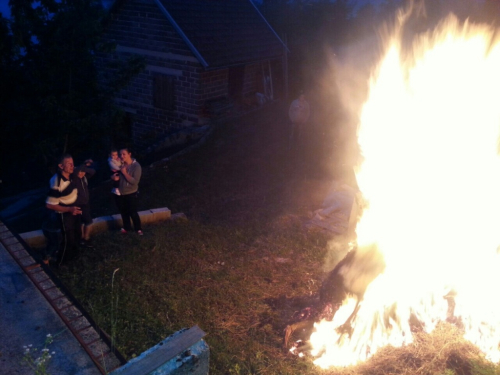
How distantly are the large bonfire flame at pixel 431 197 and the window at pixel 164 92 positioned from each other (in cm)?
1013

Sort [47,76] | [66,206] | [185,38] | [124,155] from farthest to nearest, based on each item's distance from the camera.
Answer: [185,38], [47,76], [124,155], [66,206]

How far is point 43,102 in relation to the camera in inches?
381

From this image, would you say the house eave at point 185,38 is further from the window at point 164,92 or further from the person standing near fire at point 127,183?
the person standing near fire at point 127,183

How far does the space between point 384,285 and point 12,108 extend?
10.0m

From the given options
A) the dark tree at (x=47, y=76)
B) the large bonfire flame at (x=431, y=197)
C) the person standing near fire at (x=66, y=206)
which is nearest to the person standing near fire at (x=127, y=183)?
the person standing near fire at (x=66, y=206)

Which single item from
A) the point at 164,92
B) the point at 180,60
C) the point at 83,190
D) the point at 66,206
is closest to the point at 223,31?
the point at 180,60

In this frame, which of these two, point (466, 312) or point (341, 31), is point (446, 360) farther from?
point (341, 31)

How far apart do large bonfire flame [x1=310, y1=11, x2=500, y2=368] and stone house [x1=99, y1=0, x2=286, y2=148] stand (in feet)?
30.3

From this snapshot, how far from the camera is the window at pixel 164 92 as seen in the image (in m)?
15.9

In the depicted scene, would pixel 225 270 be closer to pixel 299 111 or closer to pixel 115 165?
pixel 115 165

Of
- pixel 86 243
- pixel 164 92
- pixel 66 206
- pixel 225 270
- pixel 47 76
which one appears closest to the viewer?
pixel 66 206

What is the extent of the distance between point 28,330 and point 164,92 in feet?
41.3

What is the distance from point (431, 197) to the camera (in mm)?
6395

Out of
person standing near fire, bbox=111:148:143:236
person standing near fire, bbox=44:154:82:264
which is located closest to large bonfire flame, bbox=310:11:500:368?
person standing near fire, bbox=111:148:143:236
